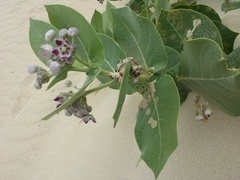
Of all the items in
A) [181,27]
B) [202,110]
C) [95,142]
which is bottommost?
[95,142]

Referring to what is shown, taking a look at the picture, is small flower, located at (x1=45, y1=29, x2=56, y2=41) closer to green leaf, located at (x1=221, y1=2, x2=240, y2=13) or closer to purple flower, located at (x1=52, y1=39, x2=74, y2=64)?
purple flower, located at (x1=52, y1=39, x2=74, y2=64)

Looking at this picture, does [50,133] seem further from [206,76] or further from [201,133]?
[206,76]

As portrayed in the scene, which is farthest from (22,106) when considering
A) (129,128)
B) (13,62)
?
(129,128)

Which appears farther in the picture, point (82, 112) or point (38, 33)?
point (38, 33)

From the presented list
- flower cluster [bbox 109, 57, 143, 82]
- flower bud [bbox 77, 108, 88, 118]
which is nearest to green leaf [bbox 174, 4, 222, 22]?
flower cluster [bbox 109, 57, 143, 82]

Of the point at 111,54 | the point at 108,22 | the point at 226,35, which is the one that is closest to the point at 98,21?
the point at 108,22

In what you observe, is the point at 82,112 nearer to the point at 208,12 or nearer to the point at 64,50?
the point at 64,50
